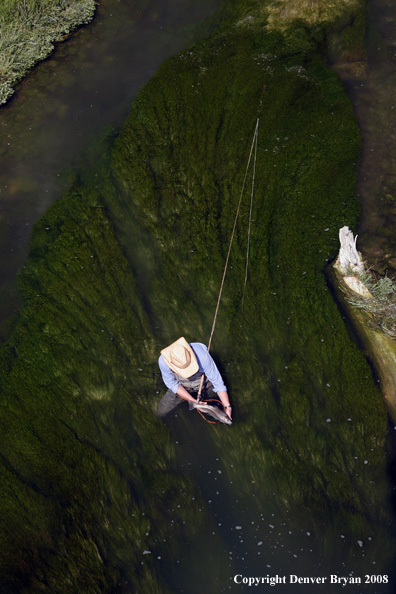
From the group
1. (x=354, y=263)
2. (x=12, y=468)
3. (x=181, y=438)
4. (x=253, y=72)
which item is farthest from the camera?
(x=253, y=72)

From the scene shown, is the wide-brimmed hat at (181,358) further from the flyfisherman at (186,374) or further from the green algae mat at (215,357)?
the green algae mat at (215,357)

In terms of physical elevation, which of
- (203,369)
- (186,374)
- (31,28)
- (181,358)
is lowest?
(203,369)

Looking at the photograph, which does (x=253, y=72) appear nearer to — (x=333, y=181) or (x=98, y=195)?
Result: (x=333, y=181)

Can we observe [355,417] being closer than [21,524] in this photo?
No

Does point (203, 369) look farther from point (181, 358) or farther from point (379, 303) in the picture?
point (379, 303)

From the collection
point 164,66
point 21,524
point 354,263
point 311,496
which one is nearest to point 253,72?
point 164,66

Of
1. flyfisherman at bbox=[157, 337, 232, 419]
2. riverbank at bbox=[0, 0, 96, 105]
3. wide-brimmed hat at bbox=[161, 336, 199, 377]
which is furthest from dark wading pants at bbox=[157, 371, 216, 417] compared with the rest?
riverbank at bbox=[0, 0, 96, 105]

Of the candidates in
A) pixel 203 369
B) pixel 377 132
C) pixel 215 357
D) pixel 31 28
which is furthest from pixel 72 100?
pixel 203 369
